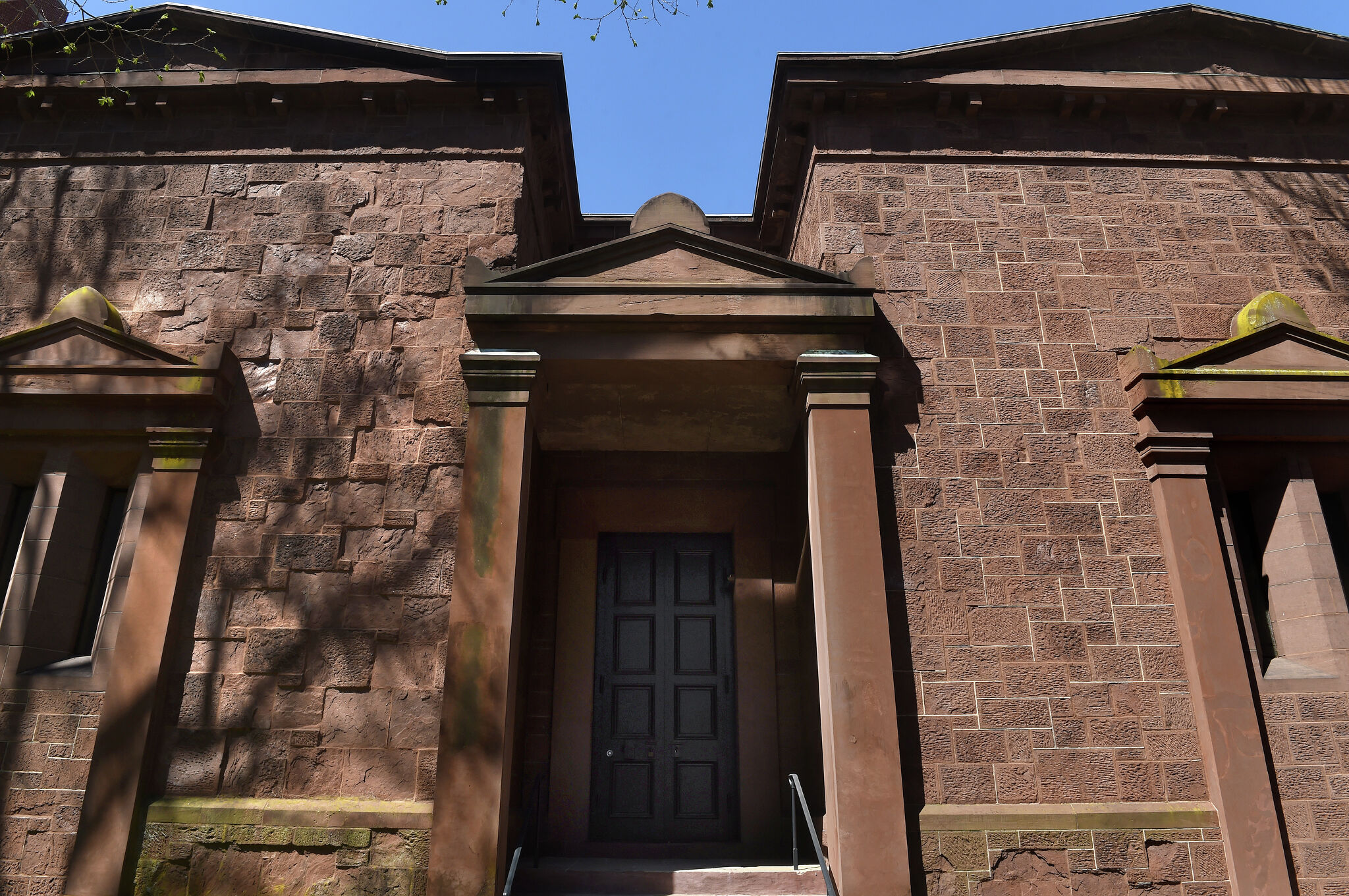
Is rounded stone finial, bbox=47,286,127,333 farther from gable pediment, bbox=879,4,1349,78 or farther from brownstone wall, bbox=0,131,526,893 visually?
gable pediment, bbox=879,4,1349,78

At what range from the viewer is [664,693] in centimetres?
718

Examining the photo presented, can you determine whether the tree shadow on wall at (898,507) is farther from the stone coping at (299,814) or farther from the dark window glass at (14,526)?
the dark window glass at (14,526)

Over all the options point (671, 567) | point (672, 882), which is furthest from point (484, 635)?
point (671, 567)

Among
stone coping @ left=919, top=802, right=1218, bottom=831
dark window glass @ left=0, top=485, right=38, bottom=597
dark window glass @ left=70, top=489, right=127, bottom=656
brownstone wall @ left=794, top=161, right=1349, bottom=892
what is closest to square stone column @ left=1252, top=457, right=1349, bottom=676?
brownstone wall @ left=794, top=161, right=1349, bottom=892

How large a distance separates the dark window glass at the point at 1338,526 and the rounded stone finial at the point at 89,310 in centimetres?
942

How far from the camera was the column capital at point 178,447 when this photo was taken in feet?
19.4

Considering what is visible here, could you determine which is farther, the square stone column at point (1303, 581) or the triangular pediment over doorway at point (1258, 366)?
the triangular pediment over doorway at point (1258, 366)

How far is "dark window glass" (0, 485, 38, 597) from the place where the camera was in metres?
5.95

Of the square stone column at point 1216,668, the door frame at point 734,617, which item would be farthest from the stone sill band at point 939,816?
the door frame at point 734,617

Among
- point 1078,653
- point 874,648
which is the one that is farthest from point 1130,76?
point 874,648

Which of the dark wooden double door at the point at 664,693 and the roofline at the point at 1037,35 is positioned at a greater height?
the roofline at the point at 1037,35

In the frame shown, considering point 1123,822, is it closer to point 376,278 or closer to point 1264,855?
point 1264,855

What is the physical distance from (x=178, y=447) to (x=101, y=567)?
1.11 metres

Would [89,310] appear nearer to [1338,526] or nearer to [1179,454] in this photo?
[1179,454]
